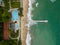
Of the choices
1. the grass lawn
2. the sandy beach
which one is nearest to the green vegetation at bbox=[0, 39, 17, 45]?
the sandy beach

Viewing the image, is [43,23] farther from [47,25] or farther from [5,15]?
[5,15]

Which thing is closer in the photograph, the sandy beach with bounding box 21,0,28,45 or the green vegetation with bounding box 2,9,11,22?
the sandy beach with bounding box 21,0,28,45

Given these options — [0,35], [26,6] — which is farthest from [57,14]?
[0,35]

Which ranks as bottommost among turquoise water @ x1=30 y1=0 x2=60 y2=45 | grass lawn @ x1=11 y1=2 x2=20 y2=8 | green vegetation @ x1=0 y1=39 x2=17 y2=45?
green vegetation @ x1=0 y1=39 x2=17 y2=45

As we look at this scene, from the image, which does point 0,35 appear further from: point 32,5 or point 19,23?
point 32,5

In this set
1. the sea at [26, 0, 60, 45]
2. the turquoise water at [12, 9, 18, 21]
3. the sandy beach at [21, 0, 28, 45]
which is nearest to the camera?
the sea at [26, 0, 60, 45]

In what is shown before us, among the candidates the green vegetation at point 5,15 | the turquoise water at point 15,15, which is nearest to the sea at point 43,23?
the turquoise water at point 15,15

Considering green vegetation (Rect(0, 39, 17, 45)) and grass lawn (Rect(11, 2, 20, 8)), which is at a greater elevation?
grass lawn (Rect(11, 2, 20, 8))

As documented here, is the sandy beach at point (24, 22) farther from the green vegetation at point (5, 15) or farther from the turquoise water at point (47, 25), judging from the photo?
the green vegetation at point (5, 15)

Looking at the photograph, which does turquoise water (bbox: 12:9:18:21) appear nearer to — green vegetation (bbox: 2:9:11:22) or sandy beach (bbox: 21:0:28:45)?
green vegetation (bbox: 2:9:11:22)
